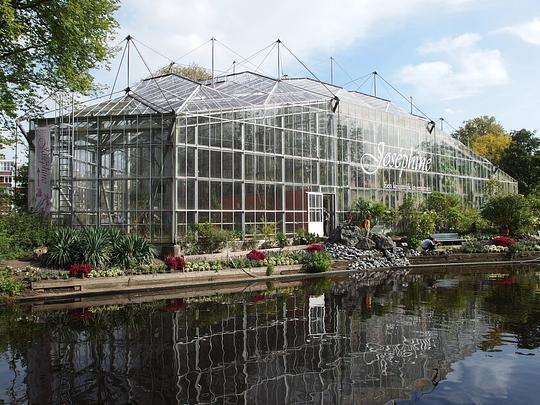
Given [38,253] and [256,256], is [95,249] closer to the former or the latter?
[38,253]

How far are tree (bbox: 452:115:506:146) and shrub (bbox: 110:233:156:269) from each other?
52.0 meters

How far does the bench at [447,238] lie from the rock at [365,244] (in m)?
5.78

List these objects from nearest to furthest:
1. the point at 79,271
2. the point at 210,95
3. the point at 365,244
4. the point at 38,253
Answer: the point at 79,271, the point at 38,253, the point at 365,244, the point at 210,95

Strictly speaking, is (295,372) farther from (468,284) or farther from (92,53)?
(92,53)

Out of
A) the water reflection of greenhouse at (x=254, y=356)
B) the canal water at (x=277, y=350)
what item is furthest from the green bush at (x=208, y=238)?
the water reflection of greenhouse at (x=254, y=356)

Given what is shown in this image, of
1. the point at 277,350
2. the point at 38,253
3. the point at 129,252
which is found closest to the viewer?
the point at 277,350

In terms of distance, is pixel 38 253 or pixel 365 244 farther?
pixel 365 244

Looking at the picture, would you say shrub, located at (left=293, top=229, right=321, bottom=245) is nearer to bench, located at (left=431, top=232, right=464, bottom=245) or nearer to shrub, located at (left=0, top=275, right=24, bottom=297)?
bench, located at (left=431, top=232, right=464, bottom=245)

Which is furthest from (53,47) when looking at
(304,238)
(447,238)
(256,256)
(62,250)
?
(447,238)

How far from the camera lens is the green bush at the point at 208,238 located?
2105 centimetres

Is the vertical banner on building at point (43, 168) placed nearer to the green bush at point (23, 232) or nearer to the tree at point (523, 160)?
the green bush at point (23, 232)

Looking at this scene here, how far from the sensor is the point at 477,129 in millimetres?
62531

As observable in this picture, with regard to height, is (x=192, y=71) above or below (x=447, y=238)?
above

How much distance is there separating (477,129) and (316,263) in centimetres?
5007
